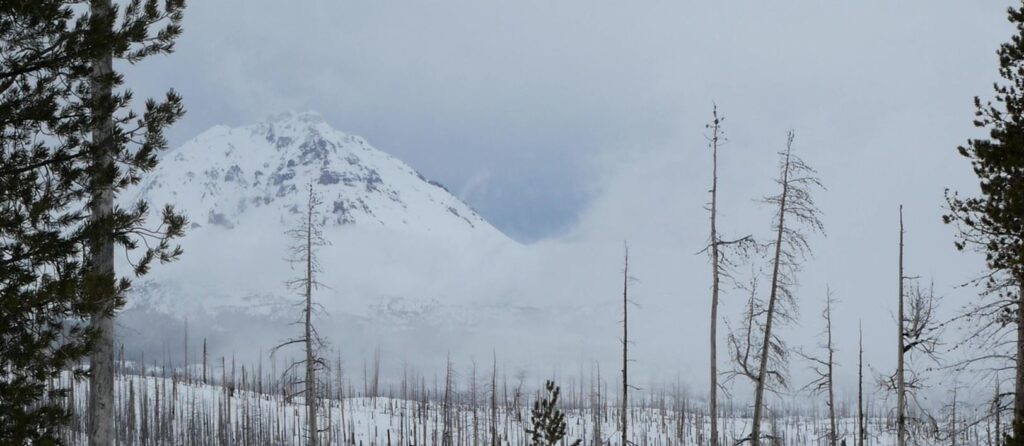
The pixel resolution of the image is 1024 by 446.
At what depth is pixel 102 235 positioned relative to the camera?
953 cm

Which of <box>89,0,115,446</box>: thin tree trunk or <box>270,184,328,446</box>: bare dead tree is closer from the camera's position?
<box>89,0,115,446</box>: thin tree trunk

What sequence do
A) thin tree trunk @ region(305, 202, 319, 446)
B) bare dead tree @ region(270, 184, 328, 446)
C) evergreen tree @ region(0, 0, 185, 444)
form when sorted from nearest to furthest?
1. evergreen tree @ region(0, 0, 185, 444)
2. thin tree trunk @ region(305, 202, 319, 446)
3. bare dead tree @ region(270, 184, 328, 446)

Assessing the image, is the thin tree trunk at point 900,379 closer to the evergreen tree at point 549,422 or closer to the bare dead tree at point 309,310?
the evergreen tree at point 549,422

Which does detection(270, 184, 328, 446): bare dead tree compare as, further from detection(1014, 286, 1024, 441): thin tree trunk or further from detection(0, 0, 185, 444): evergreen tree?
detection(1014, 286, 1024, 441): thin tree trunk

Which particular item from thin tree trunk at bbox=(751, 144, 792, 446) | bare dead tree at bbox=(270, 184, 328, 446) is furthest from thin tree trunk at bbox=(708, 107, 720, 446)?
bare dead tree at bbox=(270, 184, 328, 446)

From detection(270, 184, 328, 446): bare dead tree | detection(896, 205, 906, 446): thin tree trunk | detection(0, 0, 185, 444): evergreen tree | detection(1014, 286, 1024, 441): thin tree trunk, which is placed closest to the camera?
detection(0, 0, 185, 444): evergreen tree

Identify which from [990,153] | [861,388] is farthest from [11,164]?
[861,388]

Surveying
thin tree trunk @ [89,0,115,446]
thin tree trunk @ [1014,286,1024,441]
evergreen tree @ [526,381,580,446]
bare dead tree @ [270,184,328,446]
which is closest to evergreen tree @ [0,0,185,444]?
thin tree trunk @ [89,0,115,446]

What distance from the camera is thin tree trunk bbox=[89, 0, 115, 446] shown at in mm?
9703

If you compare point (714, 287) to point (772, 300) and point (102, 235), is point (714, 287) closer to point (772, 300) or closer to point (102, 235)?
point (772, 300)

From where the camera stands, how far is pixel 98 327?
31.8 feet

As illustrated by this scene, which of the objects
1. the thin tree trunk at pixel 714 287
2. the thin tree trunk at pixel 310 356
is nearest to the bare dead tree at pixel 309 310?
the thin tree trunk at pixel 310 356

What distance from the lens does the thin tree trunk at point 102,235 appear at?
9.70 m

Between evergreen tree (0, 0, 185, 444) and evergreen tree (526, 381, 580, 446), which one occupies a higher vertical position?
evergreen tree (0, 0, 185, 444)
